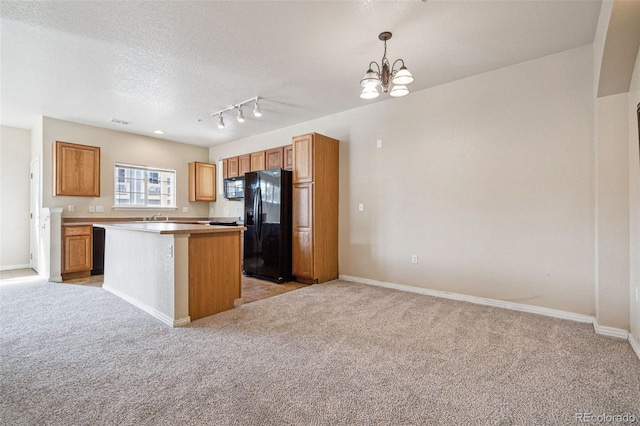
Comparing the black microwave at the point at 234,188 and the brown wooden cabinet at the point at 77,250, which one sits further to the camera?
the black microwave at the point at 234,188

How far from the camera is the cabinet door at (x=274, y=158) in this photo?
5244mm

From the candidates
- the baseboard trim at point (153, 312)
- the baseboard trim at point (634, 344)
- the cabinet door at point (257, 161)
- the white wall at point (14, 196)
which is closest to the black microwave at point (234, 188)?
the cabinet door at point (257, 161)

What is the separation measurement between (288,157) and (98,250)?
376 centimetres

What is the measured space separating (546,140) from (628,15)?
122 cm

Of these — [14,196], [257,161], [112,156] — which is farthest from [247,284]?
[14,196]

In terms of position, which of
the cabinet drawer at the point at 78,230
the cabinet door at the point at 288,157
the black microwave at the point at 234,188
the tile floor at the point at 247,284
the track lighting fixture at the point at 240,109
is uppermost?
the track lighting fixture at the point at 240,109

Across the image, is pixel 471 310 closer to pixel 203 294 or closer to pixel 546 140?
pixel 546 140

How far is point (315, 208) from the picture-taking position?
4.35 metres

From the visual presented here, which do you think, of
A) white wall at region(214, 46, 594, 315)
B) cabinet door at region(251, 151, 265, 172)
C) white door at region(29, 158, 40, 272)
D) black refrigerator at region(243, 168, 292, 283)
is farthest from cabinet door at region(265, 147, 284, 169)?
white door at region(29, 158, 40, 272)

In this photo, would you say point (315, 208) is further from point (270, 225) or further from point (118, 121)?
point (118, 121)

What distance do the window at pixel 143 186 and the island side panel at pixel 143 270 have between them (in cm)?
206

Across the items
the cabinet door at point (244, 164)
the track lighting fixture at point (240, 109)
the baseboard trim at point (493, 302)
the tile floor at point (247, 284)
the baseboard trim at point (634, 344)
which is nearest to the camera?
the baseboard trim at point (634, 344)

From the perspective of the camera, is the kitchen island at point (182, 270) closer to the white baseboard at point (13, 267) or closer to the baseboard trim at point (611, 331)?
the baseboard trim at point (611, 331)

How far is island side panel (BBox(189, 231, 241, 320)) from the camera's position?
2877mm
